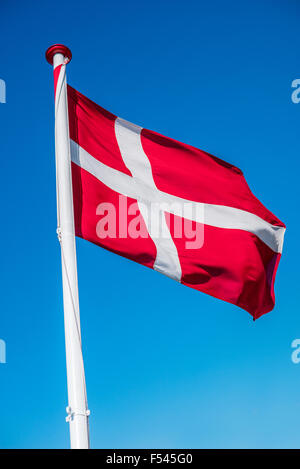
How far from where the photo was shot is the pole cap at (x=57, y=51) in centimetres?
786

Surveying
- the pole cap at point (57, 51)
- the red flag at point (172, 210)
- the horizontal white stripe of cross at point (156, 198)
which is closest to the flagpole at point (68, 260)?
the pole cap at point (57, 51)

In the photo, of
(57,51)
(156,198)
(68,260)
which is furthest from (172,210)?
(57,51)

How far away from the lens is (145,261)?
7961 mm

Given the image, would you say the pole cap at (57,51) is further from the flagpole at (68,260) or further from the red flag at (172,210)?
the red flag at (172,210)

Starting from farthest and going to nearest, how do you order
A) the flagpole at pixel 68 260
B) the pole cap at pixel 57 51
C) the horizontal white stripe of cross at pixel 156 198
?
the horizontal white stripe of cross at pixel 156 198 → the pole cap at pixel 57 51 → the flagpole at pixel 68 260

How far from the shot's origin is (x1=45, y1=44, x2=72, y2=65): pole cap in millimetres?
7859

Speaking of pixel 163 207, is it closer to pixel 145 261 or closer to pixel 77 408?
pixel 145 261

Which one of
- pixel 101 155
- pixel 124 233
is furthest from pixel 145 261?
pixel 101 155

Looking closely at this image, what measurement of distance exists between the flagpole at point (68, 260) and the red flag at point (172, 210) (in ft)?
1.80

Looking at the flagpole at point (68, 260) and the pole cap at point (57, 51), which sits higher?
the pole cap at point (57, 51)

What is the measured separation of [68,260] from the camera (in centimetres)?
658

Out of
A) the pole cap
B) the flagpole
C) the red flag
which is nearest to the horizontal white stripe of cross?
the red flag

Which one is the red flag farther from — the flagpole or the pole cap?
the flagpole

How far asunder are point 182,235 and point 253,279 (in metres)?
1.25
